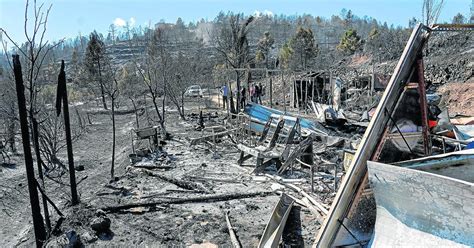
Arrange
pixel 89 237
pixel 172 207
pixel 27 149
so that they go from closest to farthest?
pixel 27 149
pixel 89 237
pixel 172 207

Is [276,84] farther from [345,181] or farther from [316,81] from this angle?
[345,181]

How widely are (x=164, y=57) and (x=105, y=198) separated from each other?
585 inches

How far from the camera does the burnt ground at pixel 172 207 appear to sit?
678cm

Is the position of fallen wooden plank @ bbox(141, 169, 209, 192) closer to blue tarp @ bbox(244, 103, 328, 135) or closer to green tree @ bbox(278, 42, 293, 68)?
blue tarp @ bbox(244, 103, 328, 135)

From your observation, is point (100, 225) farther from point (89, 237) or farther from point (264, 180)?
point (264, 180)

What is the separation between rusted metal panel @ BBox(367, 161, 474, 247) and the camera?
3279mm

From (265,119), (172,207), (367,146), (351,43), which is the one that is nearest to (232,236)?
(172,207)

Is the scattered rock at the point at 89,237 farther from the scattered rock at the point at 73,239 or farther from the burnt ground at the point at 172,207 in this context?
the scattered rock at the point at 73,239

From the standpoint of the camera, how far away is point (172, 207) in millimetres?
8281

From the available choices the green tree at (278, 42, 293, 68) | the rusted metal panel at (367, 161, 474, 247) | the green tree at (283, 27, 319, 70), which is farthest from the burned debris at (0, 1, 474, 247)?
the green tree at (278, 42, 293, 68)

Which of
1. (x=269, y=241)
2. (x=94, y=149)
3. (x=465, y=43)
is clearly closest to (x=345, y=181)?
(x=269, y=241)

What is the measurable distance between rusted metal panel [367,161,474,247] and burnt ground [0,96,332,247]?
2.69m

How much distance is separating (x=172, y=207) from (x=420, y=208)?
18.7ft

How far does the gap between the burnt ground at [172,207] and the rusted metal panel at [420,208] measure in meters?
2.69
